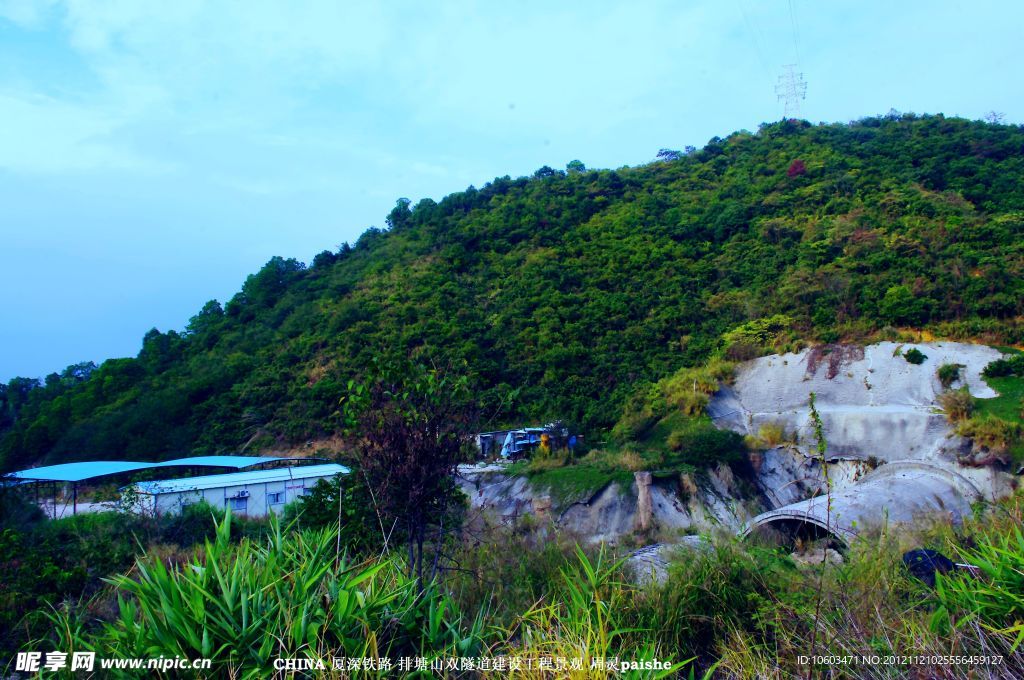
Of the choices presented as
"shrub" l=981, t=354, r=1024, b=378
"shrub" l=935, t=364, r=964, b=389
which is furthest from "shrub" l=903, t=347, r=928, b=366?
"shrub" l=981, t=354, r=1024, b=378

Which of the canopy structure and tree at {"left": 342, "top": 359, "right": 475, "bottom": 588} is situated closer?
tree at {"left": 342, "top": 359, "right": 475, "bottom": 588}

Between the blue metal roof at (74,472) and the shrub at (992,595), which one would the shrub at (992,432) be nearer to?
the shrub at (992,595)

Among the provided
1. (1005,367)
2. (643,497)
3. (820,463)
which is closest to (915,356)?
(1005,367)

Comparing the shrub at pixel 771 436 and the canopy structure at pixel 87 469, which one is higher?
the canopy structure at pixel 87 469

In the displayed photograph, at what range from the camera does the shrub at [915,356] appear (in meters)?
18.6


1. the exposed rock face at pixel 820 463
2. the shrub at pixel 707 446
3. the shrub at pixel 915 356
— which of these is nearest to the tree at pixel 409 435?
the exposed rock face at pixel 820 463

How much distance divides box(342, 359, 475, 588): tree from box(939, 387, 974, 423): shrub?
618 inches

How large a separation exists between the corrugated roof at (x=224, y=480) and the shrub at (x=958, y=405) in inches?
580

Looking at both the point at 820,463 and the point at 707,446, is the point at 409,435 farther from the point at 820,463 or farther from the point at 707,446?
the point at 820,463

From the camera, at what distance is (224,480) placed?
14797 mm

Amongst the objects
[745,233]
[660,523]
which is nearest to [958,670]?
[660,523]

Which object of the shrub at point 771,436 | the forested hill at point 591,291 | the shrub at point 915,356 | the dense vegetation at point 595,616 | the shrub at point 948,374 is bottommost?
the shrub at point 771,436

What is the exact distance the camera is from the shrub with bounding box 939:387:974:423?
1617cm

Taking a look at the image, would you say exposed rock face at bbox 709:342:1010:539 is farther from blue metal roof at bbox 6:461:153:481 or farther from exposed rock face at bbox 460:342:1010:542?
blue metal roof at bbox 6:461:153:481
